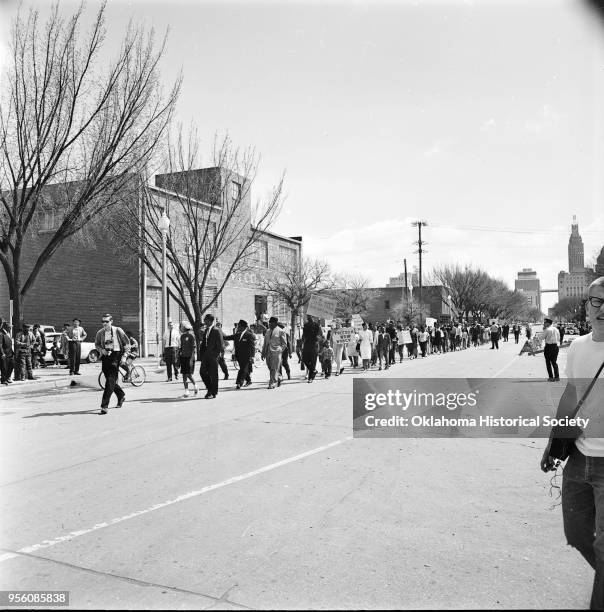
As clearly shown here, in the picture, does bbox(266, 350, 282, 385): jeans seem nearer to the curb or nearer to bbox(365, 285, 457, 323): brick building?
the curb

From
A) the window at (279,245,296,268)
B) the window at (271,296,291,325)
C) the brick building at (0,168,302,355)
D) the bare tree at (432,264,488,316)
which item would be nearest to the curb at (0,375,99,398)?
the brick building at (0,168,302,355)

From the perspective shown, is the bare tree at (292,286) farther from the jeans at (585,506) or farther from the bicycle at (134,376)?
the jeans at (585,506)

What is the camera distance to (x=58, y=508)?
508 cm

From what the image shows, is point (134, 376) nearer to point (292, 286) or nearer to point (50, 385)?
point (50, 385)

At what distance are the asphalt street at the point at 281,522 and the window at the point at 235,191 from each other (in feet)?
62.9

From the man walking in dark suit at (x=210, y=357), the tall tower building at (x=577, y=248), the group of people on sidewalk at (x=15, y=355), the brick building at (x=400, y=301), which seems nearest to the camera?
the man walking in dark suit at (x=210, y=357)

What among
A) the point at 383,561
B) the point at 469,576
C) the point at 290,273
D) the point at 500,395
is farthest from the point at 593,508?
the point at 290,273

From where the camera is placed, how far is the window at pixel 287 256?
156ft

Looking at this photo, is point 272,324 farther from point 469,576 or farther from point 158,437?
point 469,576

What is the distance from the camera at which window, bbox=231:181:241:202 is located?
1044 inches

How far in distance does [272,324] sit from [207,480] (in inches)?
342

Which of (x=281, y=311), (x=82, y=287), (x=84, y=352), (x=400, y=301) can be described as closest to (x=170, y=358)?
(x=84, y=352)

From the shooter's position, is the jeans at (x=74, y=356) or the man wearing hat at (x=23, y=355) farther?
the jeans at (x=74, y=356)

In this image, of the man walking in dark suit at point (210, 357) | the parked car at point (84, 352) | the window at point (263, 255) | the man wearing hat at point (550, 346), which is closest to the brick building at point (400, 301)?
the window at point (263, 255)
